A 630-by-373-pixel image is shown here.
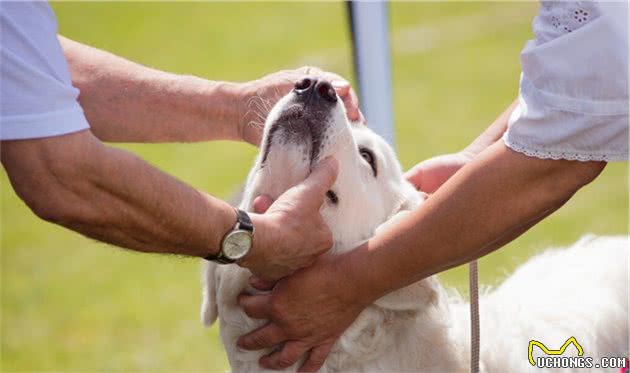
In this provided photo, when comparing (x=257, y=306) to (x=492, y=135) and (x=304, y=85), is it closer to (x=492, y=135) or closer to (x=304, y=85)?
(x=304, y=85)

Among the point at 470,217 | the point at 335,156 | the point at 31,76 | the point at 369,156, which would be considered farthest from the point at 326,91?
the point at 31,76

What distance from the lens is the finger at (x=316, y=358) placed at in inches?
123

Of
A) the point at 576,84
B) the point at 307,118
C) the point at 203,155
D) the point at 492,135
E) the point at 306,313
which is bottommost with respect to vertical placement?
the point at 203,155

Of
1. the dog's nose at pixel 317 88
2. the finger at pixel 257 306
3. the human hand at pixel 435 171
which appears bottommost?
the finger at pixel 257 306

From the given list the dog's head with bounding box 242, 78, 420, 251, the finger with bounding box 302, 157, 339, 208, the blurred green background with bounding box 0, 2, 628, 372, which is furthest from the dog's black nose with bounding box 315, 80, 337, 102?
the blurred green background with bounding box 0, 2, 628, 372

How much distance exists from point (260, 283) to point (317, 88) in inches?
25.3

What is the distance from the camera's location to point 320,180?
10.0 feet

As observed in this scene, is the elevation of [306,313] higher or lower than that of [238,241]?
lower

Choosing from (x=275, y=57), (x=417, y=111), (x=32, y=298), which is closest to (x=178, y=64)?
(x=275, y=57)

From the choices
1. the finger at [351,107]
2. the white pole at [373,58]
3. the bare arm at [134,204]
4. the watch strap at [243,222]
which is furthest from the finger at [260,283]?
the white pole at [373,58]

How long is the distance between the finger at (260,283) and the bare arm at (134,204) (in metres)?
0.12

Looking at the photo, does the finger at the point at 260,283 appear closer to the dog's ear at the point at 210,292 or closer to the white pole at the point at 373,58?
the dog's ear at the point at 210,292

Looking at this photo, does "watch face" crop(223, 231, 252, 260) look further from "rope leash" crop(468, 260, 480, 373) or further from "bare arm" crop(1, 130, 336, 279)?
"rope leash" crop(468, 260, 480, 373)

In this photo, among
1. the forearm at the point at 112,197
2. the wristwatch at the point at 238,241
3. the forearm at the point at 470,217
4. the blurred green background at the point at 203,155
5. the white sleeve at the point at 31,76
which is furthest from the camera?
the blurred green background at the point at 203,155
